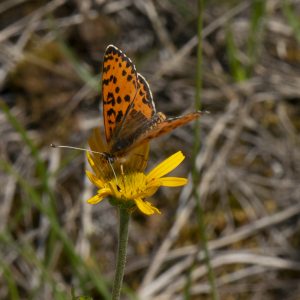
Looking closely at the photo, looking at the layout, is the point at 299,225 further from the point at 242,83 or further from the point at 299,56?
the point at 299,56

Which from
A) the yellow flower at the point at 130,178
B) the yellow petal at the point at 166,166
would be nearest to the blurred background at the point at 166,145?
the yellow flower at the point at 130,178

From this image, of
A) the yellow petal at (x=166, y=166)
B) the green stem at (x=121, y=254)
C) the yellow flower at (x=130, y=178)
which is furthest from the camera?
the yellow petal at (x=166, y=166)

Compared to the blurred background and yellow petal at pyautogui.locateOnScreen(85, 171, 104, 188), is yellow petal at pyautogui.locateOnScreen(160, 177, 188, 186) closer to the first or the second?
yellow petal at pyautogui.locateOnScreen(85, 171, 104, 188)

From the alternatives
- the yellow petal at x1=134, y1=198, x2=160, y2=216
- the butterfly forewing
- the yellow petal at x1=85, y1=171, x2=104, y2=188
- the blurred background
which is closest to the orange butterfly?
the butterfly forewing

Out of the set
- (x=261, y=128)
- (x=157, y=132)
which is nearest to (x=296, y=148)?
(x=261, y=128)

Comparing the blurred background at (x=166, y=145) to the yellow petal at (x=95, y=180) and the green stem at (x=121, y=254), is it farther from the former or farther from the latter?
the green stem at (x=121, y=254)

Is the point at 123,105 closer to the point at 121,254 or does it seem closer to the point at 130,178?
the point at 130,178

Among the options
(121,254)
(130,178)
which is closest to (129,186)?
(130,178)
